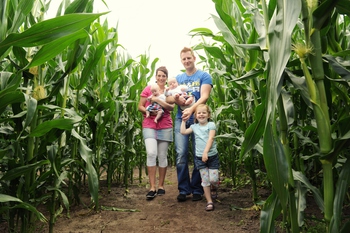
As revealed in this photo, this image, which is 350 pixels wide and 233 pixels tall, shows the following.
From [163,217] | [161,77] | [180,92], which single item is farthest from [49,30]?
[161,77]

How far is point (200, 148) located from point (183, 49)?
1.16 metres

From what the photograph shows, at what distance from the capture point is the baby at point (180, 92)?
10.1 feet

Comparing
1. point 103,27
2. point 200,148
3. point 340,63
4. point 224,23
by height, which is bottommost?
point 200,148

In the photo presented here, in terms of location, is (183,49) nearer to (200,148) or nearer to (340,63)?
(200,148)

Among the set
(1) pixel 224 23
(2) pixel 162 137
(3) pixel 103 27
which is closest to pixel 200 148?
(2) pixel 162 137

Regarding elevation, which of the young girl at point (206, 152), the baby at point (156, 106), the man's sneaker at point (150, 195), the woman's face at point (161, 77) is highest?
the woman's face at point (161, 77)

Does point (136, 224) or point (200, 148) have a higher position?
point (200, 148)

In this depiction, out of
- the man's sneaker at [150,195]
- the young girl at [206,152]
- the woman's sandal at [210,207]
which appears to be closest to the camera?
the woman's sandal at [210,207]

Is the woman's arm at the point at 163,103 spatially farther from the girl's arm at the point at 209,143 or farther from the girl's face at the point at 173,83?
the girl's arm at the point at 209,143

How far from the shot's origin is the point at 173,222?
7.83 feet

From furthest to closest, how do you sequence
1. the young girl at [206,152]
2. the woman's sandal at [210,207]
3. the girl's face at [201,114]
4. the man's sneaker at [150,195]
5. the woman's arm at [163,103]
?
the woman's arm at [163,103], the man's sneaker at [150,195], the girl's face at [201,114], the young girl at [206,152], the woman's sandal at [210,207]

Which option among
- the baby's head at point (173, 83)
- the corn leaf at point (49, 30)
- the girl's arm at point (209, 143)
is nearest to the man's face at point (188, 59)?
the baby's head at point (173, 83)

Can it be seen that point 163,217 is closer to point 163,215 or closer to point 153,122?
point 163,215

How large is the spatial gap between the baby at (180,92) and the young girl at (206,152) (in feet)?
0.65
